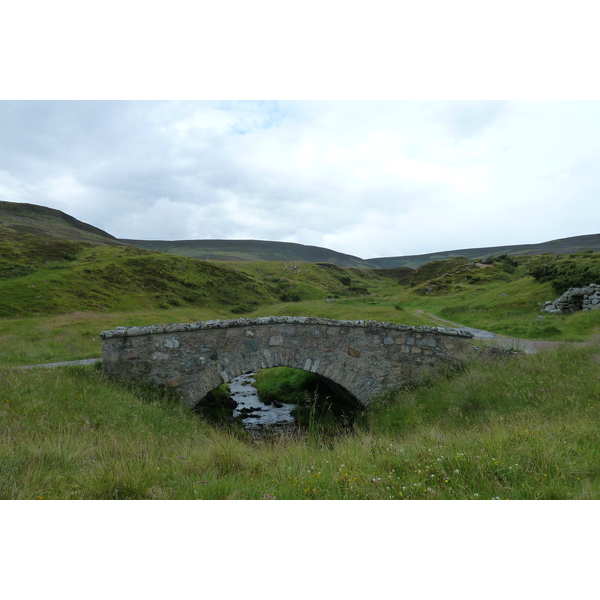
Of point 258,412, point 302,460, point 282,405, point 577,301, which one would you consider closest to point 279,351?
point 258,412

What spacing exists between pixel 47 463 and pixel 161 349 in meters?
5.12

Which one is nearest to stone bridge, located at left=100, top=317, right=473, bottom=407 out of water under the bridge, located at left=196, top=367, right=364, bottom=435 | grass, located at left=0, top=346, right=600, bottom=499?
water under the bridge, located at left=196, top=367, right=364, bottom=435

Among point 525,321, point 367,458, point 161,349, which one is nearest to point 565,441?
point 367,458

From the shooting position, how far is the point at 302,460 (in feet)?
14.5

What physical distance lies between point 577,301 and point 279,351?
17.8 m

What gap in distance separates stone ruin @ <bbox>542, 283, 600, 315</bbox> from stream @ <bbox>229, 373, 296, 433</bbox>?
15.6 metres

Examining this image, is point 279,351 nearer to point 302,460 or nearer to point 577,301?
point 302,460

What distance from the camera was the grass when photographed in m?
3.49

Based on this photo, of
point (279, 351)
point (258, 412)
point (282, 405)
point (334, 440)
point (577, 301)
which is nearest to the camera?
point (334, 440)

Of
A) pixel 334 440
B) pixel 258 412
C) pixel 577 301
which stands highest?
pixel 577 301

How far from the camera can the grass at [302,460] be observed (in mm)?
3492

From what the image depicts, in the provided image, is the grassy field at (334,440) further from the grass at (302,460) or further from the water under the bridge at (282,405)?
the water under the bridge at (282,405)

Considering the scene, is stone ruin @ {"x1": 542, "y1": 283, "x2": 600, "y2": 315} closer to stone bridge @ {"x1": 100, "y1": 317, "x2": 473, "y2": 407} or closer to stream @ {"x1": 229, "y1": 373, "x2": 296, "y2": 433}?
stone bridge @ {"x1": 100, "y1": 317, "x2": 473, "y2": 407}

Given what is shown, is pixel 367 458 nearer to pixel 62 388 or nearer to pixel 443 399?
pixel 443 399
